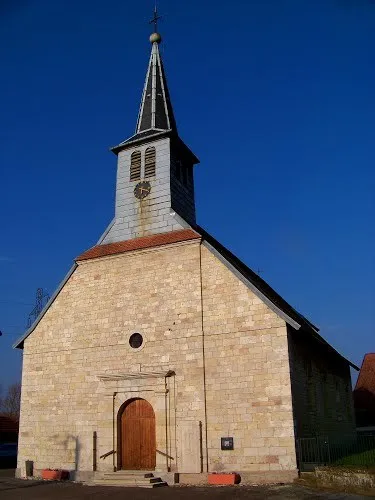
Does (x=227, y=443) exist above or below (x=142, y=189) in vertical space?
below

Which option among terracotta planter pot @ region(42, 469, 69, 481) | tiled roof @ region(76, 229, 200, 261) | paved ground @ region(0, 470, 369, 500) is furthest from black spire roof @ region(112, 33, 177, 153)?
paved ground @ region(0, 470, 369, 500)

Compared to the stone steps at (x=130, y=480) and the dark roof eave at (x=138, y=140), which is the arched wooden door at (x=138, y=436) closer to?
the stone steps at (x=130, y=480)

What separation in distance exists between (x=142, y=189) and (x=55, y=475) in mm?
10373

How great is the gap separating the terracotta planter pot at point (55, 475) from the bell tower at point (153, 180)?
8.03m

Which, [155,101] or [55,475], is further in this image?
[155,101]

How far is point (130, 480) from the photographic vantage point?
14.8 meters

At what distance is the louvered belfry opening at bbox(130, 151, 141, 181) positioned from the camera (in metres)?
20.0

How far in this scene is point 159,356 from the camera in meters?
16.3

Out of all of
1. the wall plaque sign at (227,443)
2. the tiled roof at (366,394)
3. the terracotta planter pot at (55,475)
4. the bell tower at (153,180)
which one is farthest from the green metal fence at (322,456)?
the tiled roof at (366,394)

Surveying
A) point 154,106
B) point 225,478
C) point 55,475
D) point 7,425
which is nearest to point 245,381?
point 225,478

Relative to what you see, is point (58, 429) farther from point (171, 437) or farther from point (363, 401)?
point (363, 401)

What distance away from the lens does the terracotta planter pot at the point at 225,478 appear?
13758mm

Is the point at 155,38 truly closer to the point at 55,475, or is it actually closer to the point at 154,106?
the point at 154,106

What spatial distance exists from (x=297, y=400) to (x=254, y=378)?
1396 millimetres
